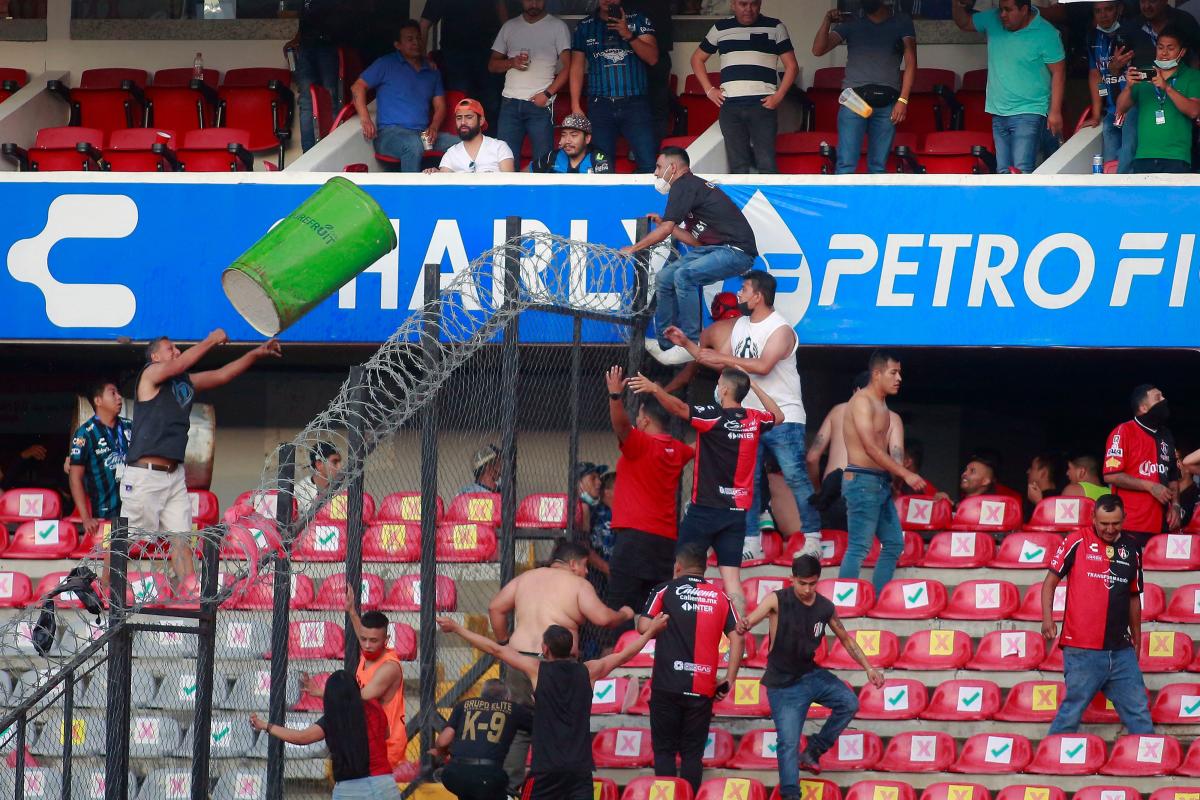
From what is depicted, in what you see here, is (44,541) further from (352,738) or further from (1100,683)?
(1100,683)

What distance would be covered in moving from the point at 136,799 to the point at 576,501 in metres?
2.77

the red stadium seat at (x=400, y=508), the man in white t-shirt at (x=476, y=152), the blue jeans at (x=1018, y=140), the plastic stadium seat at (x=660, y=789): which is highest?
the blue jeans at (x=1018, y=140)

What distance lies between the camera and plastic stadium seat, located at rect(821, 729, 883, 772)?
31.9 feet

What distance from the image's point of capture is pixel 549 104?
1348cm

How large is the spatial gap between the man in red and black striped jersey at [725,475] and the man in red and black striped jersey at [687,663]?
38.5 inches

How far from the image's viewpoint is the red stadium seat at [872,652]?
10438 mm

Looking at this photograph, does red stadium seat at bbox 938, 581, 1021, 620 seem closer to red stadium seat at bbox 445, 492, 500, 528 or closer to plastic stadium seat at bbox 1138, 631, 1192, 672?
plastic stadium seat at bbox 1138, 631, 1192, 672

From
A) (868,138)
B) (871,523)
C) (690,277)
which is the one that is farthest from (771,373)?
(868,138)

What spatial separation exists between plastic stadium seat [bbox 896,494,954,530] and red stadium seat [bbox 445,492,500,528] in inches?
106

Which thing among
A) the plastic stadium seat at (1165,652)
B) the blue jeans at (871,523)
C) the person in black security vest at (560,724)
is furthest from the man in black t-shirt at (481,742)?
the plastic stadium seat at (1165,652)

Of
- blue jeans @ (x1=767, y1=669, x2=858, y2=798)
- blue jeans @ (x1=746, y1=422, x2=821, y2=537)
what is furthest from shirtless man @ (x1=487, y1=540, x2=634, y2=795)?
blue jeans @ (x1=746, y1=422, x2=821, y2=537)

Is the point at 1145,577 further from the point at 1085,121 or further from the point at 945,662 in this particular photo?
the point at 1085,121

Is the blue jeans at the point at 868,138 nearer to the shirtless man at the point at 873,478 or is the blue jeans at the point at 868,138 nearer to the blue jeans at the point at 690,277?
the blue jeans at the point at 690,277

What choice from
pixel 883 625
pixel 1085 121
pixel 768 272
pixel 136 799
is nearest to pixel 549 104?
pixel 768 272
